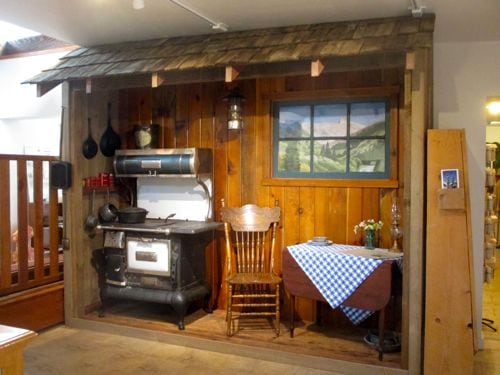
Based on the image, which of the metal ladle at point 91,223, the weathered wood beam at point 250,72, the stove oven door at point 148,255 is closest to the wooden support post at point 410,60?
the weathered wood beam at point 250,72

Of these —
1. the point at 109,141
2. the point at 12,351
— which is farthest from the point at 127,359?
the point at 12,351

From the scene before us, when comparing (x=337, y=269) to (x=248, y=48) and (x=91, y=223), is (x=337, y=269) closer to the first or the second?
(x=248, y=48)

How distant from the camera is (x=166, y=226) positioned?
3916mm

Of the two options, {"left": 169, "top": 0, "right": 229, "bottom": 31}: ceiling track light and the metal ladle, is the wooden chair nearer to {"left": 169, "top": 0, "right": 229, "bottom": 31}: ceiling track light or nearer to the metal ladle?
the metal ladle

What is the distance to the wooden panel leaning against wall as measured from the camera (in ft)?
12.4

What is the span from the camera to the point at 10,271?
3783 mm

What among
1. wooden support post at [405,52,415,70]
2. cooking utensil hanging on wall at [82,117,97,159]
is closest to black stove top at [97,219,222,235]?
cooking utensil hanging on wall at [82,117,97,159]

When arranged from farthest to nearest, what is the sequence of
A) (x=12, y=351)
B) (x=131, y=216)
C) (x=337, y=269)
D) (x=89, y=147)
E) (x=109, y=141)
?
(x=109, y=141) < (x=89, y=147) < (x=131, y=216) < (x=337, y=269) < (x=12, y=351)

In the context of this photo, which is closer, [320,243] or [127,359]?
[127,359]

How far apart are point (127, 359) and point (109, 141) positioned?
1954 mm

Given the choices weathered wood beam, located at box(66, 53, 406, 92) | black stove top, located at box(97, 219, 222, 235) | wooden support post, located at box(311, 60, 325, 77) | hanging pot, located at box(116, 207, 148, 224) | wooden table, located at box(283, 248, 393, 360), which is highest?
weathered wood beam, located at box(66, 53, 406, 92)

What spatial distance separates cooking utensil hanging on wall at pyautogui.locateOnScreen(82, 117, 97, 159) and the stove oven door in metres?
0.83

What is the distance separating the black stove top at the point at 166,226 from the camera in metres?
3.78

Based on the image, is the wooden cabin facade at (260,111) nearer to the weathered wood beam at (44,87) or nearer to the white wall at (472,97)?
the weathered wood beam at (44,87)
